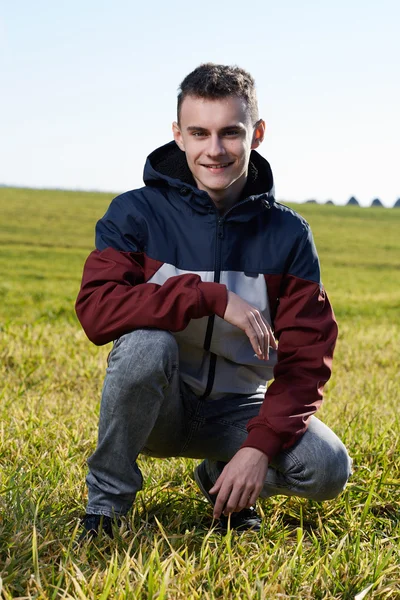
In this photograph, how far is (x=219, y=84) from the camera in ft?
10.4

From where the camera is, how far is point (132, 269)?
312 cm

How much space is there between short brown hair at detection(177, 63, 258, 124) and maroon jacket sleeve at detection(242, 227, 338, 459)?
683 mm

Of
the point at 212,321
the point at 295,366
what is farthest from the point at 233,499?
the point at 212,321

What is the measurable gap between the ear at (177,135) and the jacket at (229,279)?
15 centimetres

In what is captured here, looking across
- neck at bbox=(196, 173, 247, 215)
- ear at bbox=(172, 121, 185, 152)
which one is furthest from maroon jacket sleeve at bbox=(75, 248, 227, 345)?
ear at bbox=(172, 121, 185, 152)

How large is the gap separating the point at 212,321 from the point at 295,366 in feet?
1.18

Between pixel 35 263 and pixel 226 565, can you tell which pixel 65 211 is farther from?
pixel 226 565

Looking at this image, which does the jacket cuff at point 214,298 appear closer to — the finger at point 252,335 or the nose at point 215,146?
the finger at point 252,335

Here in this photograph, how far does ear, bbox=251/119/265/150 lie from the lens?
3445mm

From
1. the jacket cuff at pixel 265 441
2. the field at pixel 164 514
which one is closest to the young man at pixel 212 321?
the jacket cuff at pixel 265 441

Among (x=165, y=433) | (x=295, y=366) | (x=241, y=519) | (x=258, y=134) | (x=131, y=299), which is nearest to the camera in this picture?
(x=131, y=299)

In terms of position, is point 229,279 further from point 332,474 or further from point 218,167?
point 332,474

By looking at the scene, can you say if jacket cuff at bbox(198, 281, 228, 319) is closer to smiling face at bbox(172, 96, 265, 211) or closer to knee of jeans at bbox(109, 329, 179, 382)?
knee of jeans at bbox(109, 329, 179, 382)

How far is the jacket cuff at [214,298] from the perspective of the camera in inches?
113
